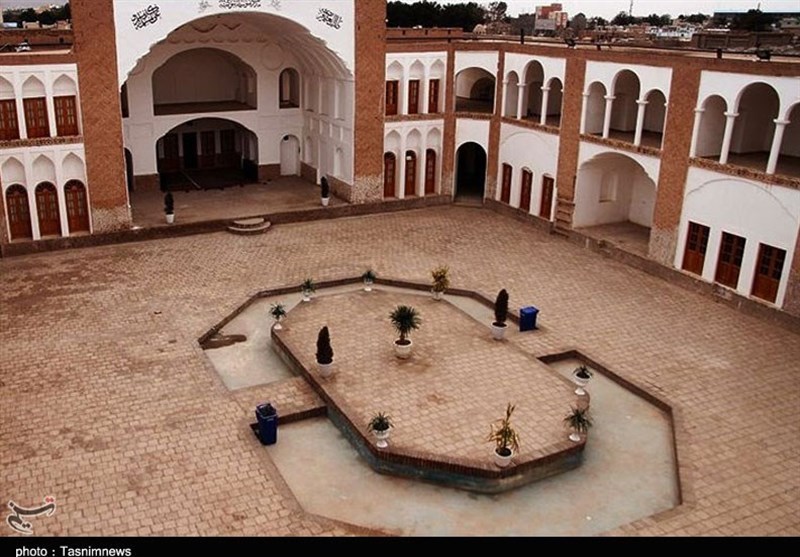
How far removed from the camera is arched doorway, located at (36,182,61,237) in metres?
20.5

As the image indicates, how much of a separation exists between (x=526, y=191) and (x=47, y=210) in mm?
14748

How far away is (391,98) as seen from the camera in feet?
82.3

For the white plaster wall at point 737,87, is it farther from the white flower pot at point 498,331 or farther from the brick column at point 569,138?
the white flower pot at point 498,331

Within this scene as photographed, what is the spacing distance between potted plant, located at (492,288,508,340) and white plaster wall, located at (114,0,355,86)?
11.7 metres

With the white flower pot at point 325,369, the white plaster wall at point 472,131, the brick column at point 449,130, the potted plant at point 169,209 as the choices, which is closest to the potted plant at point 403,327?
the white flower pot at point 325,369

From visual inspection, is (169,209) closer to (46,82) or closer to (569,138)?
(46,82)

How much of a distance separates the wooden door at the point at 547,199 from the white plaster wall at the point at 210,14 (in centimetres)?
728

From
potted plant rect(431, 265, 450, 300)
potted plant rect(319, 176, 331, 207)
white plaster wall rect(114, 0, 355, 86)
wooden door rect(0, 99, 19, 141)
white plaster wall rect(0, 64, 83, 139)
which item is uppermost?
white plaster wall rect(114, 0, 355, 86)

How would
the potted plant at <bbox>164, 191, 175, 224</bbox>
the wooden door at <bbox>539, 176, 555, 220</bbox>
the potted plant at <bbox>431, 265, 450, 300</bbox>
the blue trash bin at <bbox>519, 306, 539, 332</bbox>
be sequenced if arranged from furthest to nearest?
the wooden door at <bbox>539, 176, 555, 220</bbox>
the potted plant at <bbox>164, 191, 175, 224</bbox>
the potted plant at <bbox>431, 265, 450, 300</bbox>
the blue trash bin at <bbox>519, 306, 539, 332</bbox>

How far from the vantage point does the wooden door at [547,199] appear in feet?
77.7

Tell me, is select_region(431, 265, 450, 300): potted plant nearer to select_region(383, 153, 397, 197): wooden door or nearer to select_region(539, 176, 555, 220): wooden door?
select_region(539, 176, 555, 220): wooden door

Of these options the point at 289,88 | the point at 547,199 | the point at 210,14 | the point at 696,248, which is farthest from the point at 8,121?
the point at 696,248

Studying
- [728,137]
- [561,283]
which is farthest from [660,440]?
[728,137]

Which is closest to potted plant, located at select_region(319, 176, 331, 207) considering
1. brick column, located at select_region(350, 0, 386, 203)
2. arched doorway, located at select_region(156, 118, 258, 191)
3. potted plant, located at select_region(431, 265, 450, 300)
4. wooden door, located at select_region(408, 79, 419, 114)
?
brick column, located at select_region(350, 0, 386, 203)
